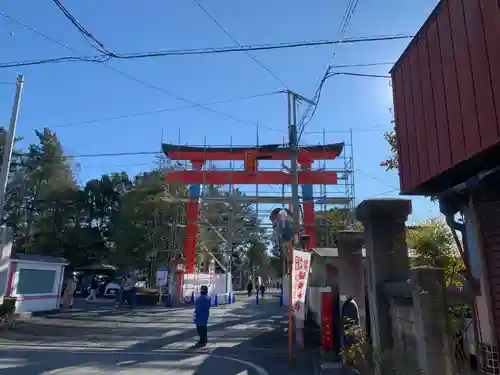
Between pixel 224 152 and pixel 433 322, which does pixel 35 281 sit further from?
pixel 433 322

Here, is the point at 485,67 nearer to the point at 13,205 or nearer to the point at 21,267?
the point at 21,267

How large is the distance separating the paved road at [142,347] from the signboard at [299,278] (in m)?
1.19

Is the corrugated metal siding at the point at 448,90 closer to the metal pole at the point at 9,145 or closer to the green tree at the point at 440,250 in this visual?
the green tree at the point at 440,250

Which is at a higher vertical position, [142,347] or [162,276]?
[162,276]

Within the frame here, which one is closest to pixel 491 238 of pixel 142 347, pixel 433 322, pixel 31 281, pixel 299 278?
pixel 433 322

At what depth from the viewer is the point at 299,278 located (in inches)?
376

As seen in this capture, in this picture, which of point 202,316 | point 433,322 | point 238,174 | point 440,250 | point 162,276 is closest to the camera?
point 433,322

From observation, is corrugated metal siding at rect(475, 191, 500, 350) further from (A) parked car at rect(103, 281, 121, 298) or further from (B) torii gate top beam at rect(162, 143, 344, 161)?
(A) parked car at rect(103, 281, 121, 298)

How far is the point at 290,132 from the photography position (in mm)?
13391

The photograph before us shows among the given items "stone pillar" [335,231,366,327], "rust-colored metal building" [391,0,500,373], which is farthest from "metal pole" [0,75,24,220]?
"rust-colored metal building" [391,0,500,373]

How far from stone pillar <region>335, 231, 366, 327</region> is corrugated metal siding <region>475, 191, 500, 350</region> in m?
3.39

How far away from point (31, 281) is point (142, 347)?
957 centimetres

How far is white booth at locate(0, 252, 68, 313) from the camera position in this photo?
623 inches

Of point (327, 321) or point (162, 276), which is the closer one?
point (327, 321)
